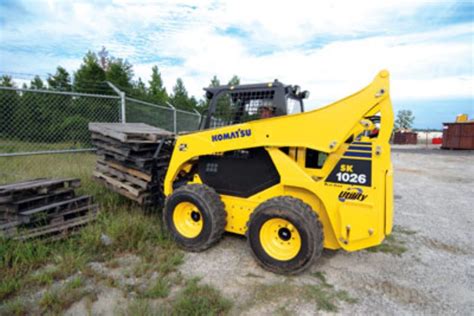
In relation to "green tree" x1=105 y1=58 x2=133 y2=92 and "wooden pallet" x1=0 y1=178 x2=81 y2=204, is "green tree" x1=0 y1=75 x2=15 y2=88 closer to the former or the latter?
"green tree" x1=105 y1=58 x2=133 y2=92

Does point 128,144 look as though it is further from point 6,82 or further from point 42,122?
point 6,82

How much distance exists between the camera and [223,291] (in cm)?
298

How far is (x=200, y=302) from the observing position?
2.71 meters

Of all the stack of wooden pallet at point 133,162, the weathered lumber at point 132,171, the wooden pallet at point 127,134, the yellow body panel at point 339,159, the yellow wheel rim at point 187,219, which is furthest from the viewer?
the weathered lumber at point 132,171

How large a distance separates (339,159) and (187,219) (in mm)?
2204

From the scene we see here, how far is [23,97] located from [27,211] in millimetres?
2766

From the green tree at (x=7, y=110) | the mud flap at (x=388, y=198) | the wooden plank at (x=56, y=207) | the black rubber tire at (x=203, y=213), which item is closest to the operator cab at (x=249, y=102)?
the black rubber tire at (x=203, y=213)

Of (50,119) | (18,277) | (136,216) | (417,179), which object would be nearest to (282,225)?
(136,216)

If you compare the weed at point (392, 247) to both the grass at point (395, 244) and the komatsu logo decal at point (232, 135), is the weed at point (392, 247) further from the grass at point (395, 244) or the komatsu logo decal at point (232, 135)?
the komatsu logo decal at point (232, 135)

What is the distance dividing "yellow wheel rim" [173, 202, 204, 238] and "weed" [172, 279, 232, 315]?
1026 mm

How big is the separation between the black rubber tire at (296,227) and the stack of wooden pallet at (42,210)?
2488 mm

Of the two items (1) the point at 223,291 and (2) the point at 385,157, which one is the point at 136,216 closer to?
(1) the point at 223,291

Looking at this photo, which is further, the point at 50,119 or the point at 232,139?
the point at 50,119

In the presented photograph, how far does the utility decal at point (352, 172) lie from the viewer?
3.06 meters
